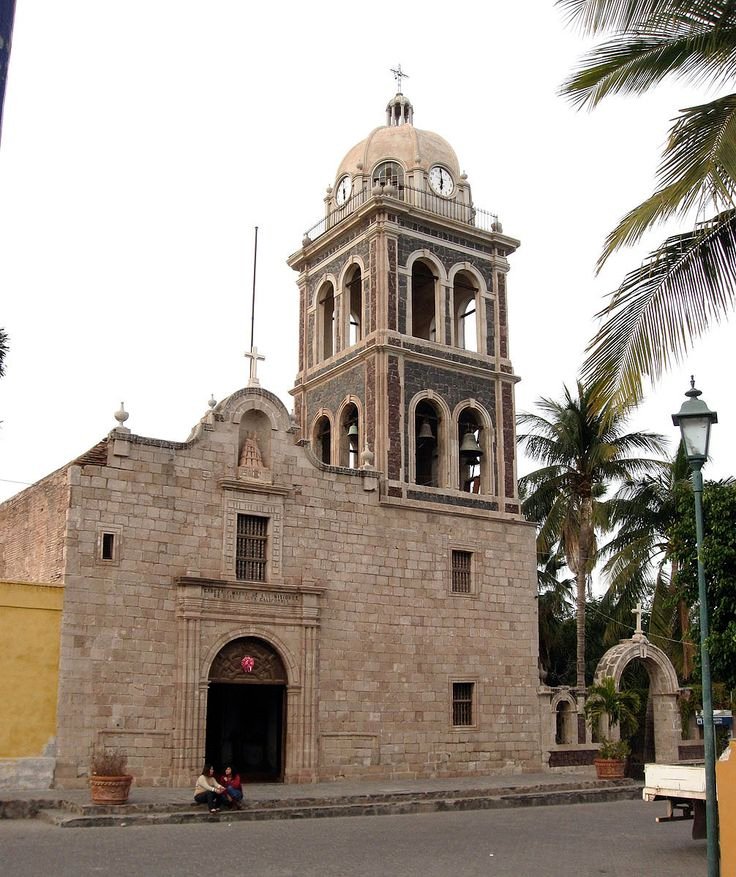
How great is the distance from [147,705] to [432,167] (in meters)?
16.9

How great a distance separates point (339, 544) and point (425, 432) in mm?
4295

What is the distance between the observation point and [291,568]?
25000 mm

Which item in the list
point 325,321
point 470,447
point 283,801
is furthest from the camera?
point 325,321

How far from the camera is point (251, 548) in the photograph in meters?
24.6

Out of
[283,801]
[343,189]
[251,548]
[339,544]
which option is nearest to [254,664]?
[251,548]

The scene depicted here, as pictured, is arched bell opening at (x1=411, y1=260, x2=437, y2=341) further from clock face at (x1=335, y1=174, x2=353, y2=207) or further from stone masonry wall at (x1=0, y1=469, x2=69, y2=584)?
stone masonry wall at (x1=0, y1=469, x2=69, y2=584)

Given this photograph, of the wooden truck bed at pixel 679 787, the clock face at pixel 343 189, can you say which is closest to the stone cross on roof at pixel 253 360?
the clock face at pixel 343 189

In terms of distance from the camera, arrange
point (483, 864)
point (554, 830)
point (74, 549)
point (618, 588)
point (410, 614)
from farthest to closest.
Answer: point (618, 588) < point (410, 614) < point (74, 549) < point (554, 830) < point (483, 864)

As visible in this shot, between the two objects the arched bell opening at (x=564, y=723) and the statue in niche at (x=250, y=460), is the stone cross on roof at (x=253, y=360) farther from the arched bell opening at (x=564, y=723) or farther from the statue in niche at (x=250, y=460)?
the arched bell opening at (x=564, y=723)

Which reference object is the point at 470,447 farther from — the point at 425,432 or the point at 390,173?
the point at 390,173

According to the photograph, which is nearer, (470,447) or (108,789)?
(108,789)

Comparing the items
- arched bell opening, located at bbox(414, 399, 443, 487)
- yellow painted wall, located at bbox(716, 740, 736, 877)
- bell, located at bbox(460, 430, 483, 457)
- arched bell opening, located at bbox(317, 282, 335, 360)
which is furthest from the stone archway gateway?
yellow painted wall, located at bbox(716, 740, 736, 877)

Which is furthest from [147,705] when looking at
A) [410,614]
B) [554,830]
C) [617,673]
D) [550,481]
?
[550,481]

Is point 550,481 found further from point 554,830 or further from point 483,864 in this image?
point 483,864
